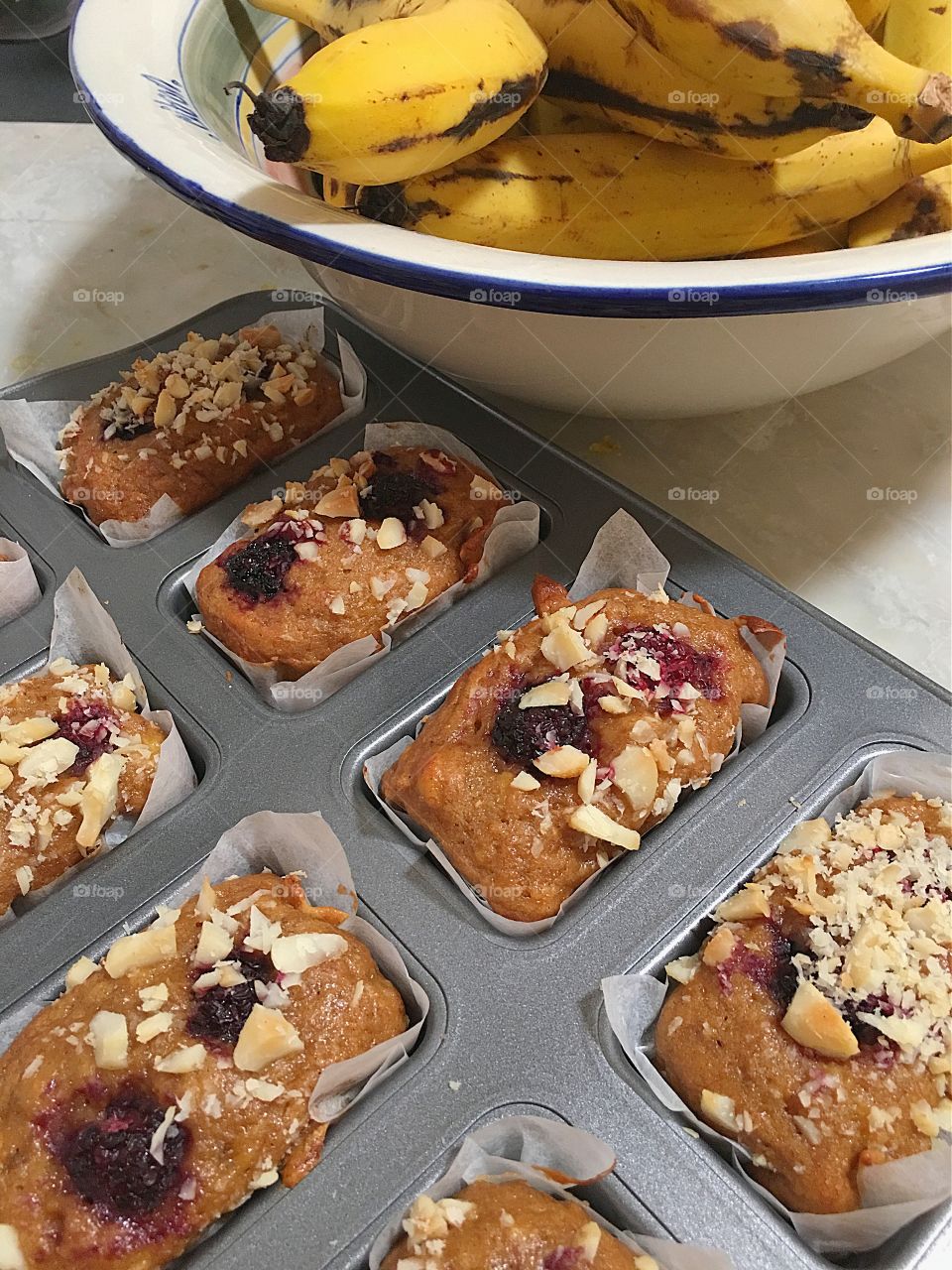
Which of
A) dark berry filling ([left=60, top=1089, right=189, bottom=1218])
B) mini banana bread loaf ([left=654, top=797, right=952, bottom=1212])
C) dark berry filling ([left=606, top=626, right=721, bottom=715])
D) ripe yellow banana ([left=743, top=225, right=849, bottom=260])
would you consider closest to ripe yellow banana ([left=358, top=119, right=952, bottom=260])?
ripe yellow banana ([left=743, top=225, right=849, bottom=260])

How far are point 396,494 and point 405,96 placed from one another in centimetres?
45

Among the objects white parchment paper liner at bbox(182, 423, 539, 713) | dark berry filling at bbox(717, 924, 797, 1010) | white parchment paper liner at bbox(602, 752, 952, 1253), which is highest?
white parchment paper liner at bbox(182, 423, 539, 713)

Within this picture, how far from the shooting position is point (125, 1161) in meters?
0.79

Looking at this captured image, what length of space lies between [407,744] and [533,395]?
46 centimetres

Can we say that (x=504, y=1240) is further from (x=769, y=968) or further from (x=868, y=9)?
(x=868, y=9)

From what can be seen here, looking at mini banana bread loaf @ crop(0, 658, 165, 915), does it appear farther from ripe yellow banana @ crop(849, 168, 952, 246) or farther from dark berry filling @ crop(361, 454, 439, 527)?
ripe yellow banana @ crop(849, 168, 952, 246)

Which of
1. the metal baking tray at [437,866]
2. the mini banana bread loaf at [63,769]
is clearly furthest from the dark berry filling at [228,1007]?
the mini banana bread loaf at [63,769]

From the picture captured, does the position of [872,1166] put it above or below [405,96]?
below

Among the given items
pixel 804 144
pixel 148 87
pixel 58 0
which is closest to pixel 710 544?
pixel 804 144

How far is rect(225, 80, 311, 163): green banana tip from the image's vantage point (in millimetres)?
851

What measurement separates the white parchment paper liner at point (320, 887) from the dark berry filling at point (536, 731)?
191 millimetres

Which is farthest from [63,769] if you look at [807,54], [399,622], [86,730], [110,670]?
[807,54]

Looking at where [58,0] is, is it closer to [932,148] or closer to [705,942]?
[932,148]

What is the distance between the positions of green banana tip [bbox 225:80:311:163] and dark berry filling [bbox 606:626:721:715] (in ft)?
1.81
